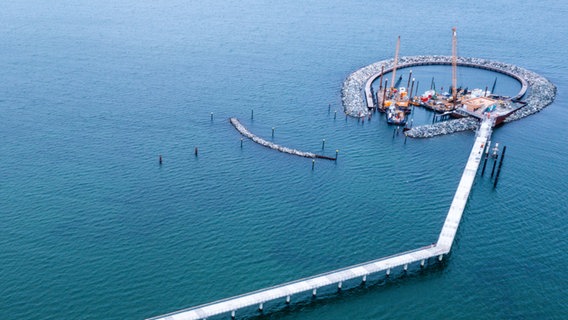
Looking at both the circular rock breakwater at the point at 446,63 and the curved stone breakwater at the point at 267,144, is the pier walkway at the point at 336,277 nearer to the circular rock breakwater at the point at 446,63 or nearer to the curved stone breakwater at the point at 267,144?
the curved stone breakwater at the point at 267,144

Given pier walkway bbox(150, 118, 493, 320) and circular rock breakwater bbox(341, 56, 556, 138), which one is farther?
circular rock breakwater bbox(341, 56, 556, 138)

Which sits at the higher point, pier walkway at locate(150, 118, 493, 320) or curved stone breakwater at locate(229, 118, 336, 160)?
curved stone breakwater at locate(229, 118, 336, 160)

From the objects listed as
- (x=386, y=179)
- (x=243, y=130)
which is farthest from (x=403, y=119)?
(x=243, y=130)

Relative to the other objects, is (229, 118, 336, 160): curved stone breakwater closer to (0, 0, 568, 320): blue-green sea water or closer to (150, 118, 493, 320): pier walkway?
(0, 0, 568, 320): blue-green sea water

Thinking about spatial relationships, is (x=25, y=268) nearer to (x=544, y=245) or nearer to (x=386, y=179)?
(x=386, y=179)

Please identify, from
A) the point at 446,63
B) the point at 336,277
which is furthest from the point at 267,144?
the point at 446,63

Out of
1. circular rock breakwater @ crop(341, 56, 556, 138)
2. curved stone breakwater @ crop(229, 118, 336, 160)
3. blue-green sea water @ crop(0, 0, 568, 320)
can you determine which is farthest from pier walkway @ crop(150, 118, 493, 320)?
circular rock breakwater @ crop(341, 56, 556, 138)
